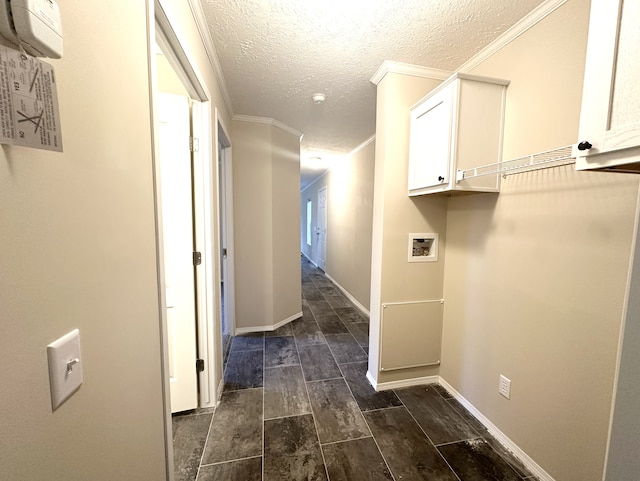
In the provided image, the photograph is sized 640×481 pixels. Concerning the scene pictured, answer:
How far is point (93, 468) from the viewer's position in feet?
1.92

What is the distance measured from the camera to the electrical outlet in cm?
159

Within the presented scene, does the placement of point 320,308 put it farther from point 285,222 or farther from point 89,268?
point 89,268

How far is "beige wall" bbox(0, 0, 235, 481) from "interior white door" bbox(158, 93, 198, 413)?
847 mm

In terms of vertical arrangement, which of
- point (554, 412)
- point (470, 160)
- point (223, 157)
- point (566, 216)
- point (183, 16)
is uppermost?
→ point (183, 16)

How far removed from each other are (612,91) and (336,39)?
4.70ft

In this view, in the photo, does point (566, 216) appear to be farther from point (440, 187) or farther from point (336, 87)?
point (336, 87)

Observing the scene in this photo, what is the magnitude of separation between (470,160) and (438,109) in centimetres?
39

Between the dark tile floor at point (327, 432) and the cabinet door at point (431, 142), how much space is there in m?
1.62

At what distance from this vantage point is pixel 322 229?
6.37 m

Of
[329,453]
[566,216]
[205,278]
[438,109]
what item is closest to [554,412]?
[566,216]

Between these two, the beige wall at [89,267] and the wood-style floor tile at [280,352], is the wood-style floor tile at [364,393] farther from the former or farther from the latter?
the beige wall at [89,267]

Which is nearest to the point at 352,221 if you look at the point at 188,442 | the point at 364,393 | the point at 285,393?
the point at 364,393

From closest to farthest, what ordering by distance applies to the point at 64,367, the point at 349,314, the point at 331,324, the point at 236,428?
1. the point at 64,367
2. the point at 236,428
3. the point at 331,324
4. the point at 349,314

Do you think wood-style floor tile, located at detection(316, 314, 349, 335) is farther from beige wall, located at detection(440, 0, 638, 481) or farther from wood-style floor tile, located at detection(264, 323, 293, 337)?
beige wall, located at detection(440, 0, 638, 481)
